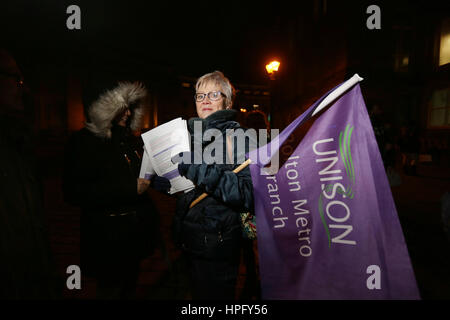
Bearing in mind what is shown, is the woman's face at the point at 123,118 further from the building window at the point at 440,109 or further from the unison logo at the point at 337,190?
the building window at the point at 440,109

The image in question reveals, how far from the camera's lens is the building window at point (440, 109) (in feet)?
33.9

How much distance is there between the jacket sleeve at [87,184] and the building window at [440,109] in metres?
13.2

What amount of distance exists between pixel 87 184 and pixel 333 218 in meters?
1.88

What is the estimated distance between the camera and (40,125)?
1080 centimetres

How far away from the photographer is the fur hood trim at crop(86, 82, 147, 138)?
6.67ft

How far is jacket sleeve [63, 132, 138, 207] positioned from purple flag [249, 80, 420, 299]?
3.70 feet

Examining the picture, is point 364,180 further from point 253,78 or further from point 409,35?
point 253,78

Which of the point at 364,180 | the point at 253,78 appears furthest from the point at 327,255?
the point at 253,78

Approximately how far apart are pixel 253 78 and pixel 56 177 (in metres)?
19.7

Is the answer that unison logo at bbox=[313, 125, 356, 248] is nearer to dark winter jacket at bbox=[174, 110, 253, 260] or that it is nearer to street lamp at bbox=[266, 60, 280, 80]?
dark winter jacket at bbox=[174, 110, 253, 260]

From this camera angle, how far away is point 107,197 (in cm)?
193
